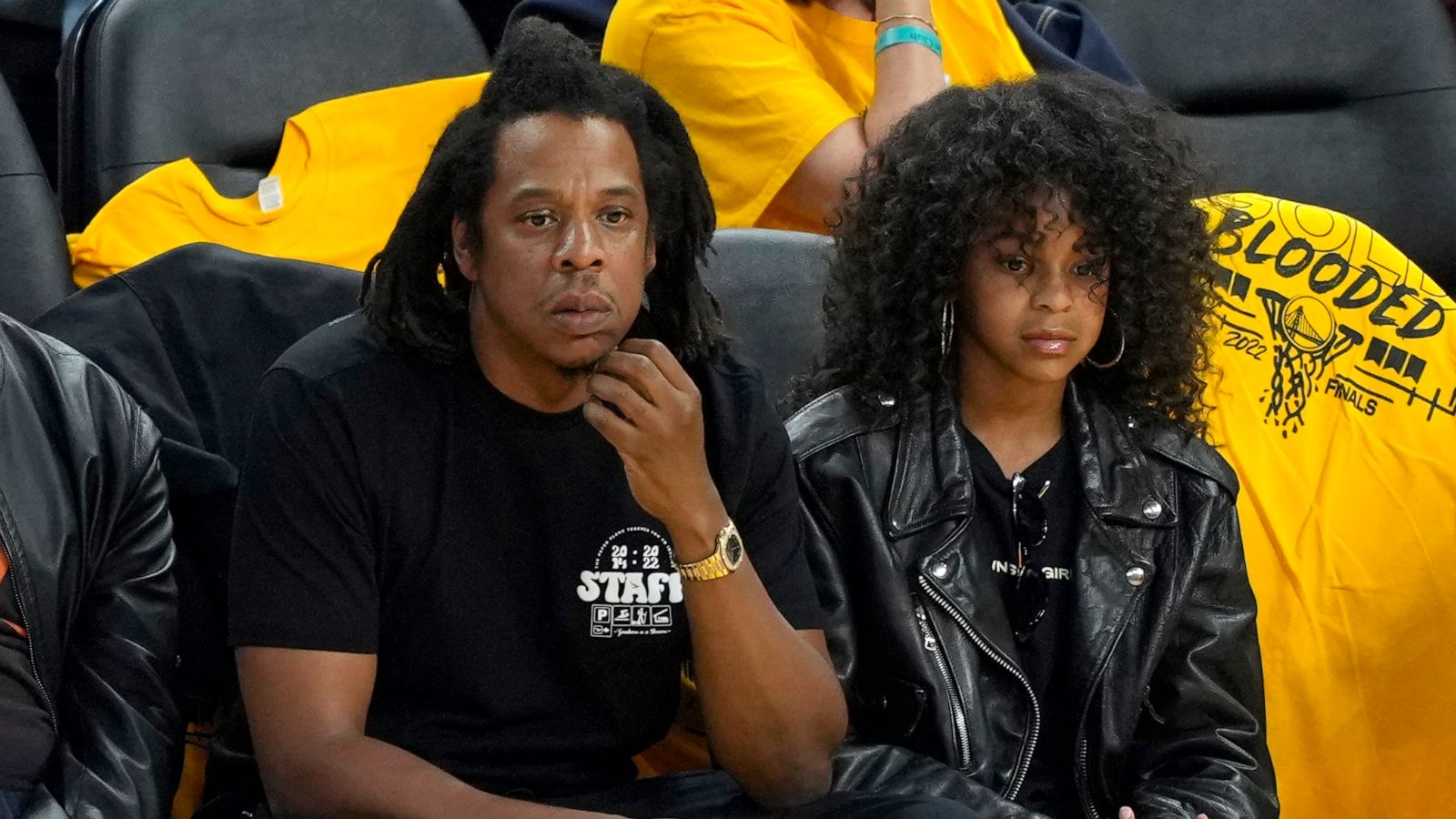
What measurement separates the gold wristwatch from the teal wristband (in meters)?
1.17

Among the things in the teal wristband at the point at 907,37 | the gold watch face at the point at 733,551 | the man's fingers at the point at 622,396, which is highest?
the teal wristband at the point at 907,37

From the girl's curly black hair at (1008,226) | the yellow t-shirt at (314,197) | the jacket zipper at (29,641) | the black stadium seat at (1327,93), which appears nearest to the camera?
the jacket zipper at (29,641)

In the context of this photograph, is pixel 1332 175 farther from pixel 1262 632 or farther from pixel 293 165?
pixel 293 165

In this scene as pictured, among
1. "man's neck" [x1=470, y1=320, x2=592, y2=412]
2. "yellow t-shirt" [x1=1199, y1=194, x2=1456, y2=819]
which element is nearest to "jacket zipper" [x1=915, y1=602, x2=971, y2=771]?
"man's neck" [x1=470, y1=320, x2=592, y2=412]

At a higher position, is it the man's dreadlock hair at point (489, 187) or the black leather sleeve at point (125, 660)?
the man's dreadlock hair at point (489, 187)

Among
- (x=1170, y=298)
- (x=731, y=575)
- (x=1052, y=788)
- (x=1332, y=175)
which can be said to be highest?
(x=1332, y=175)

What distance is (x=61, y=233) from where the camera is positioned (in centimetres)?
236

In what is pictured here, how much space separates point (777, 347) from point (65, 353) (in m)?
0.89

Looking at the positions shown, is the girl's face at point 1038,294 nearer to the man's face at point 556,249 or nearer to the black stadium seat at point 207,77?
the man's face at point 556,249

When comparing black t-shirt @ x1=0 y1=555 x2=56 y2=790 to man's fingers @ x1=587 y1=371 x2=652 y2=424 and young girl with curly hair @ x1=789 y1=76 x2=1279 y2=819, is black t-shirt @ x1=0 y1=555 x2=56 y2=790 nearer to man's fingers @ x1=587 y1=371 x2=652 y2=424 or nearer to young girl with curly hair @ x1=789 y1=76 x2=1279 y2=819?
man's fingers @ x1=587 y1=371 x2=652 y2=424

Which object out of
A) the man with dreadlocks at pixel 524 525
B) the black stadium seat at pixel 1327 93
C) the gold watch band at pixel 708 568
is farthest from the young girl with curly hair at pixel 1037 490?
the black stadium seat at pixel 1327 93

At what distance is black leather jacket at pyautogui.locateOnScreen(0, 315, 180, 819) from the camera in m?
1.65

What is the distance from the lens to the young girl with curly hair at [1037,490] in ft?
6.27

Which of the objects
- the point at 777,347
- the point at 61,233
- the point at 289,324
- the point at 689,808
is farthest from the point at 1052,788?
the point at 61,233
